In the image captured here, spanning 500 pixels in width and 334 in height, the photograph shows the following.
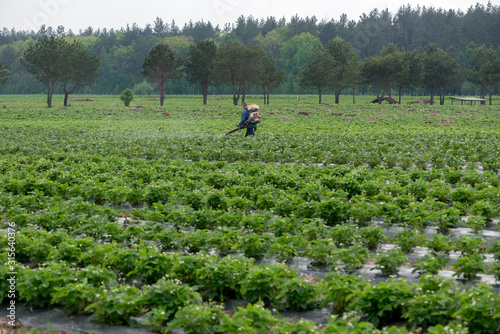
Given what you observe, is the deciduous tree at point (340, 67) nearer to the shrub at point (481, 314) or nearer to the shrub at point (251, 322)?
the shrub at point (481, 314)

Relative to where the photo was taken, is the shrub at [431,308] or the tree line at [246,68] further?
the tree line at [246,68]

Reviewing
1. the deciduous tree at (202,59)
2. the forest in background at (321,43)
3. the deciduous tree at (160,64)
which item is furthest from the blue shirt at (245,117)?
the forest in background at (321,43)

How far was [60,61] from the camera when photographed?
8500 centimetres

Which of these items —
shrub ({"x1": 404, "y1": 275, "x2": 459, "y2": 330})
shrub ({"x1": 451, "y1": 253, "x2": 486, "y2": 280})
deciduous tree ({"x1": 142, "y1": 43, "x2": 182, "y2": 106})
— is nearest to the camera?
shrub ({"x1": 404, "y1": 275, "x2": 459, "y2": 330})

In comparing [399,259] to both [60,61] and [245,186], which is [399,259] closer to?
[245,186]

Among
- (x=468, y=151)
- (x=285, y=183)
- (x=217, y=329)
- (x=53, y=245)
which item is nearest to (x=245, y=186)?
(x=285, y=183)

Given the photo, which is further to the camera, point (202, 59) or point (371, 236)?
point (202, 59)

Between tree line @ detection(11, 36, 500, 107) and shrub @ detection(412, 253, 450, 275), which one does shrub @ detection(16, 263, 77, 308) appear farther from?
tree line @ detection(11, 36, 500, 107)

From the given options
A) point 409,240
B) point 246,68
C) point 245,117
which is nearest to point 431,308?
point 409,240

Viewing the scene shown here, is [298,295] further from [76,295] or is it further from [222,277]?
[76,295]

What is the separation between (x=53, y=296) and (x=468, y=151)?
19776 mm

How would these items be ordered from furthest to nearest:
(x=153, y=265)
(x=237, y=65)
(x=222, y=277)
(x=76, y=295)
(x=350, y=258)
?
(x=237, y=65) < (x=350, y=258) < (x=153, y=265) < (x=222, y=277) < (x=76, y=295)

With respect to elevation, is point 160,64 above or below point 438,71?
below

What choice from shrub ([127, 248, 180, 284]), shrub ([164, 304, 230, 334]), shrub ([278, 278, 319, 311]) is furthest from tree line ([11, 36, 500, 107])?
shrub ([164, 304, 230, 334])
